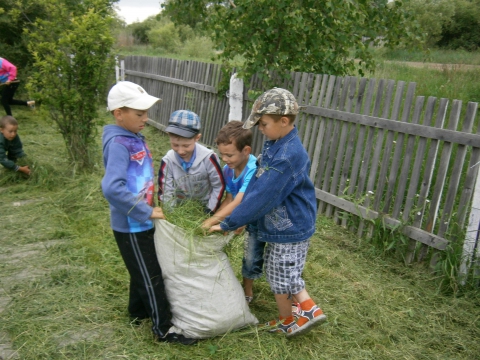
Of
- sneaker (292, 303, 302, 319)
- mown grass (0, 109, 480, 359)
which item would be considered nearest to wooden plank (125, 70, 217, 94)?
mown grass (0, 109, 480, 359)

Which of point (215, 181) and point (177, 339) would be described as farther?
point (215, 181)

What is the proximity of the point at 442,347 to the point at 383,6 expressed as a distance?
4.61m

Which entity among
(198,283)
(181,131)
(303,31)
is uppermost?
(303,31)

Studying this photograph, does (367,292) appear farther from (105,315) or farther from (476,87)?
(476,87)

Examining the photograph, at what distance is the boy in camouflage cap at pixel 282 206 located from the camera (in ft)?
8.07

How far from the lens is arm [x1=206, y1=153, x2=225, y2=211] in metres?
2.86

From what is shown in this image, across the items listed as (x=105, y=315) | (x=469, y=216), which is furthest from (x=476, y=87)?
(x=105, y=315)

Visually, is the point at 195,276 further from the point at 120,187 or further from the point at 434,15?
the point at 434,15

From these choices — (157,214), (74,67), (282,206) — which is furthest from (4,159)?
(282,206)

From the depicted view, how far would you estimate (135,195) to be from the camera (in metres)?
2.54

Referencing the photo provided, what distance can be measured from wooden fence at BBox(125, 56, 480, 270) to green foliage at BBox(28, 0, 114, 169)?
84.6 inches

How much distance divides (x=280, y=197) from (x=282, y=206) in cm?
14

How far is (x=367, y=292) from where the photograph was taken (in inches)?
140

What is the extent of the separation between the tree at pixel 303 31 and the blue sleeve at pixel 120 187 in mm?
3559
